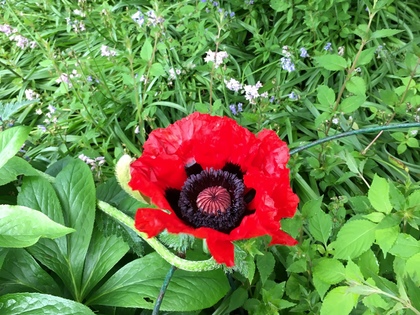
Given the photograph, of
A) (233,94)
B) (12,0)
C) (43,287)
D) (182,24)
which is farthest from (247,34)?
(43,287)

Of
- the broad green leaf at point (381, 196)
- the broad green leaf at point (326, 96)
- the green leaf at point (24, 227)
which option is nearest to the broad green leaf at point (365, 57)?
the broad green leaf at point (326, 96)

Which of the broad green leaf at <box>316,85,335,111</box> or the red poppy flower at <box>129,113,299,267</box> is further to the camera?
the broad green leaf at <box>316,85,335,111</box>

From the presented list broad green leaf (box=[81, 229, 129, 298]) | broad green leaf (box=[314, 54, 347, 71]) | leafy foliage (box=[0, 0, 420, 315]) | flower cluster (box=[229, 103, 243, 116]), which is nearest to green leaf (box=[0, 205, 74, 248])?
leafy foliage (box=[0, 0, 420, 315])

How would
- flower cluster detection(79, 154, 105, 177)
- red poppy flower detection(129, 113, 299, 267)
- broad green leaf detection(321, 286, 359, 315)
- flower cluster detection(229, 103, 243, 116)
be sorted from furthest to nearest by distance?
1. flower cluster detection(229, 103, 243, 116)
2. flower cluster detection(79, 154, 105, 177)
3. broad green leaf detection(321, 286, 359, 315)
4. red poppy flower detection(129, 113, 299, 267)

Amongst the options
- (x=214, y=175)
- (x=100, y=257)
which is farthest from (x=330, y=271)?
(x=100, y=257)

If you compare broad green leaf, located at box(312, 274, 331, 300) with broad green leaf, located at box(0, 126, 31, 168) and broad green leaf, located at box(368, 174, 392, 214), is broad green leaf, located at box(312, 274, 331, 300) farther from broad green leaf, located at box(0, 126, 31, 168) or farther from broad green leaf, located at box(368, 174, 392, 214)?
broad green leaf, located at box(0, 126, 31, 168)

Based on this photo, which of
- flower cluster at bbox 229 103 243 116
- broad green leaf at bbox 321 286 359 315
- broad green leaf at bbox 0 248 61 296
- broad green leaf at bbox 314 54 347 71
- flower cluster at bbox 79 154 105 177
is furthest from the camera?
flower cluster at bbox 229 103 243 116

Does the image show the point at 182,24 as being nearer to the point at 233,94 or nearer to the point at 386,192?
the point at 233,94
